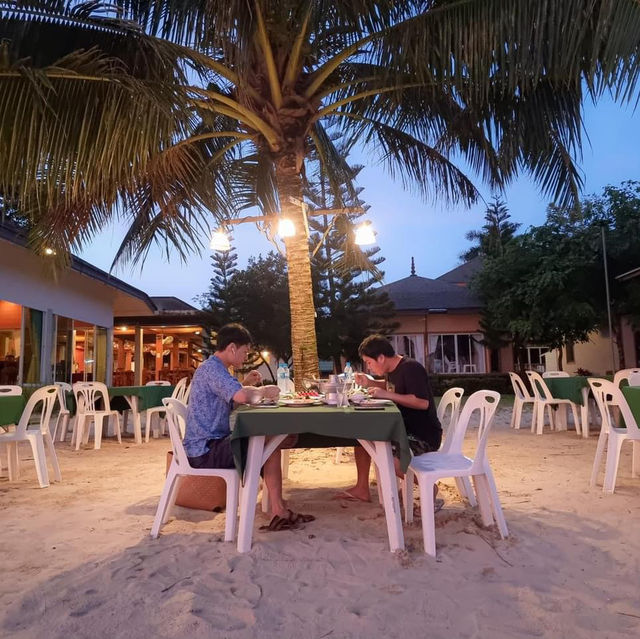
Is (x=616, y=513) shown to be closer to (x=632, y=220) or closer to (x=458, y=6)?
(x=458, y=6)

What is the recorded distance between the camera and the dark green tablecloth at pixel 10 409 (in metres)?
4.71

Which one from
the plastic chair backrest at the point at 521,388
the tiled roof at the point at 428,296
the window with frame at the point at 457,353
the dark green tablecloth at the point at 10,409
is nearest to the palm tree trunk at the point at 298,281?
the dark green tablecloth at the point at 10,409

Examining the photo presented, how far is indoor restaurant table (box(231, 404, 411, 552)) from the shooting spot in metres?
2.84

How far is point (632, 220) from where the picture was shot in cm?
1638

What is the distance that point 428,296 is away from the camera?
2203cm

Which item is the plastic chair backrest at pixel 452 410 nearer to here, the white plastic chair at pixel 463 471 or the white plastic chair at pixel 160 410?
the white plastic chair at pixel 463 471

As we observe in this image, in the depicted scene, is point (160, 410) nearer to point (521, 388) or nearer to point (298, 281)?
point (298, 281)

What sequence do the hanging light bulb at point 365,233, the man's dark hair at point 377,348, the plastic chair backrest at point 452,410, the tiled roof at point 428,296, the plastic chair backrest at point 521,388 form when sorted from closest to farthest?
the plastic chair backrest at point 452,410, the man's dark hair at point 377,348, the hanging light bulb at point 365,233, the plastic chair backrest at point 521,388, the tiled roof at point 428,296

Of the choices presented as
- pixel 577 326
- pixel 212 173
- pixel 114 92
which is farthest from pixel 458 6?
pixel 577 326

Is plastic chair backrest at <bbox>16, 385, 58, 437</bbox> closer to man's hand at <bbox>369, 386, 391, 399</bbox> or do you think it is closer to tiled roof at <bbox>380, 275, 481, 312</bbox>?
man's hand at <bbox>369, 386, 391, 399</bbox>

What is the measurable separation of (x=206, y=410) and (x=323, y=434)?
903mm

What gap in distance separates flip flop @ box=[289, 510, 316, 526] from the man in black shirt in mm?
595

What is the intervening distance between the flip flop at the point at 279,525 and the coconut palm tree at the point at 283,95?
8.86 ft

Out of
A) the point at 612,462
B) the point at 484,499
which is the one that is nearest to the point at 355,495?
the point at 484,499
